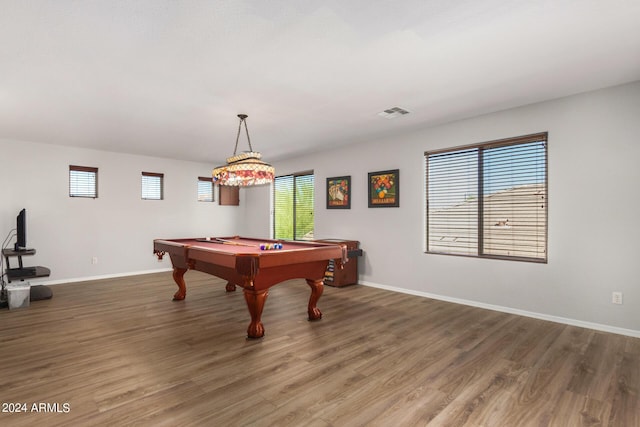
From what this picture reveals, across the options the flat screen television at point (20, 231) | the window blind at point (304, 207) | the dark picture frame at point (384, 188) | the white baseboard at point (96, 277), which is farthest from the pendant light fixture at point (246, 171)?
the white baseboard at point (96, 277)

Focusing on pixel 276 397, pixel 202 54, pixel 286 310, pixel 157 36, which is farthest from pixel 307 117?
pixel 276 397

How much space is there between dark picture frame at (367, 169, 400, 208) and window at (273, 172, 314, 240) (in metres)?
1.56

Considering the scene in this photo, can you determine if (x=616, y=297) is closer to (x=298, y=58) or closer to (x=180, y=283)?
(x=298, y=58)

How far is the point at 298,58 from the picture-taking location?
8.68 feet

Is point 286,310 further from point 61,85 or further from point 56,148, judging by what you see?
point 56,148

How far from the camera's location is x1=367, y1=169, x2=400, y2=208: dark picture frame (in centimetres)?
508

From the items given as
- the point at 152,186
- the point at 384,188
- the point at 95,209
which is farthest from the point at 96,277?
the point at 384,188

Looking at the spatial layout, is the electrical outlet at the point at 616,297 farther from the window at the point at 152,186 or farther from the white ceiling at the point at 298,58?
the window at the point at 152,186

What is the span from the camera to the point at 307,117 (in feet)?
13.8

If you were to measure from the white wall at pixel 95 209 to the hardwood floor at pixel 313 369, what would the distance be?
6.64 feet

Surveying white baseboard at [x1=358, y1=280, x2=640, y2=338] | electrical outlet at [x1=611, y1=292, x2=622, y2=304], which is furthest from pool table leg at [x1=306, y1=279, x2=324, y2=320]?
electrical outlet at [x1=611, y1=292, x2=622, y2=304]

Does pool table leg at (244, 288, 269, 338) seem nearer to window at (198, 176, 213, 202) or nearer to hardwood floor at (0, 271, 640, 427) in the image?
hardwood floor at (0, 271, 640, 427)

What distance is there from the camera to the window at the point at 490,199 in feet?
12.4

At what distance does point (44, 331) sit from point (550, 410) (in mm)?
4275
